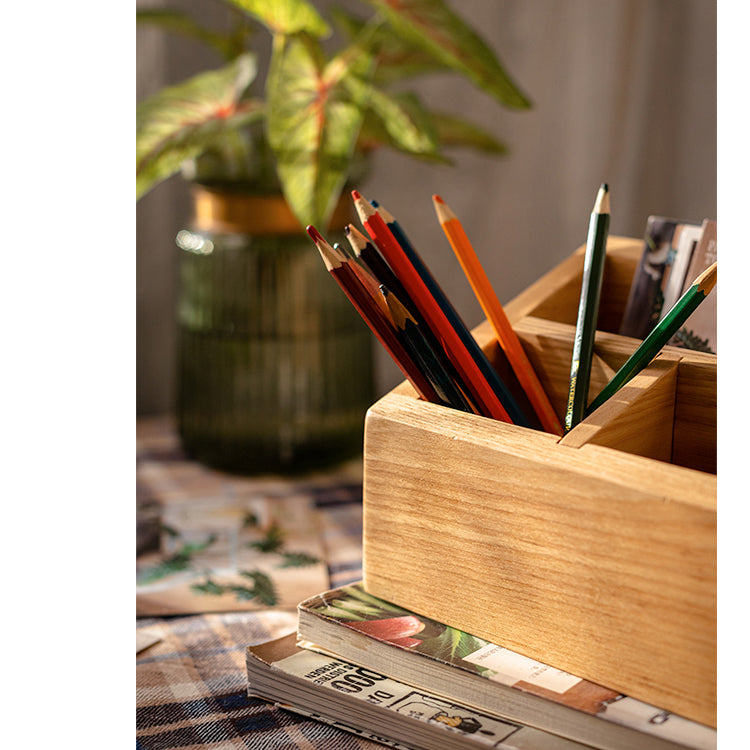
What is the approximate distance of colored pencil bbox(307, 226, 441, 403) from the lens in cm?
34

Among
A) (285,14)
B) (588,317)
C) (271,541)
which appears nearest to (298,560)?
(271,541)

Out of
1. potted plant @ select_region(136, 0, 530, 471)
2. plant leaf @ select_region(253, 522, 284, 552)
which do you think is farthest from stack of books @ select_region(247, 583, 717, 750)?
potted plant @ select_region(136, 0, 530, 471)

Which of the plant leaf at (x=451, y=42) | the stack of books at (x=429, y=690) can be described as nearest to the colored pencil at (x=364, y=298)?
the stack of books at (x=429, y=690)

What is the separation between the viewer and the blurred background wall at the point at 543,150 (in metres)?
0.90

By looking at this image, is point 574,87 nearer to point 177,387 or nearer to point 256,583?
point 177,387

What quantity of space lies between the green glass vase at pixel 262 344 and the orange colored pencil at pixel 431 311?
0.39 metres

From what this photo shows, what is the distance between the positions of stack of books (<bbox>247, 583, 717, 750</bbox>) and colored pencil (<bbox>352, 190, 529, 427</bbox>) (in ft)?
0.32

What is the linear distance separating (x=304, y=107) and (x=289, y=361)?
22 centimetres

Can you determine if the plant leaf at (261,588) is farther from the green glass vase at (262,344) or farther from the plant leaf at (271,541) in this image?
the green glass vase at (262,344)

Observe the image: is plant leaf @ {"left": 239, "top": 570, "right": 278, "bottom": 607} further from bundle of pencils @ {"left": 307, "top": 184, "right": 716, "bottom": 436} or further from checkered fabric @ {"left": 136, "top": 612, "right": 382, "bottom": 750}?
bundle of pencils @ {"left": 307, "top": 184, "right": 716, "bottom": 436}

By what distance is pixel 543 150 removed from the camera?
96 cm

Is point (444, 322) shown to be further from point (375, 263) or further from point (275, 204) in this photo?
point (275, 204)

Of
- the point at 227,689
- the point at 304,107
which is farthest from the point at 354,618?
the point at 304,107

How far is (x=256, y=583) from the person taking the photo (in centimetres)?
56
